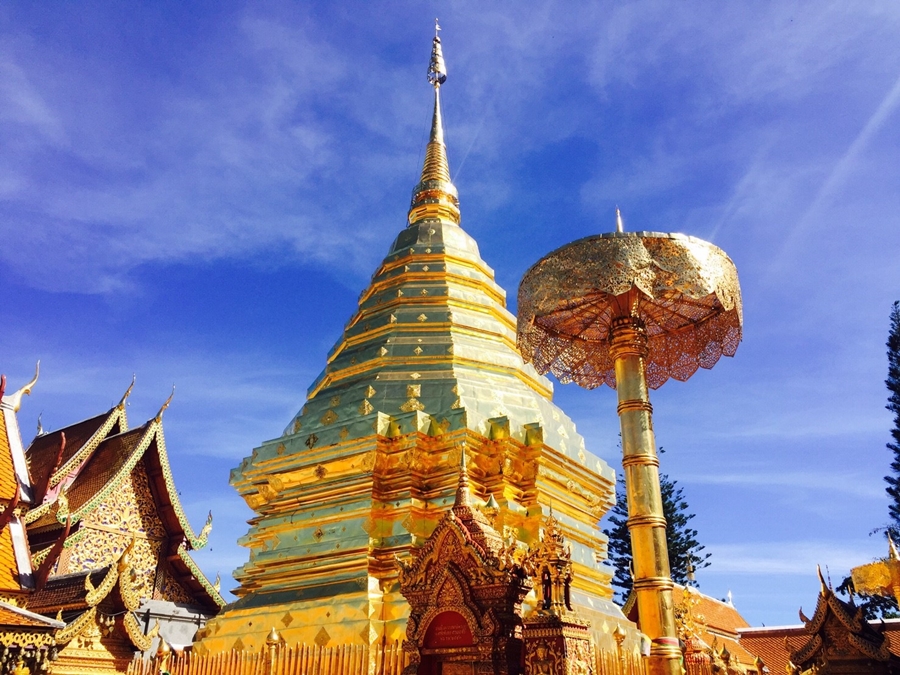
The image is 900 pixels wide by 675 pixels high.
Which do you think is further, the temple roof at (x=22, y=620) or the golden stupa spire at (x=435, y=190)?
the golden stupa spire at (x=435, y=190)

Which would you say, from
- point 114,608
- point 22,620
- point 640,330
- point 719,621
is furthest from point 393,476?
point 719,621

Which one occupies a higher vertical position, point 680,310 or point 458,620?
Result: point 680,310

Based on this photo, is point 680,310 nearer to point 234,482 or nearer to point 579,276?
point 579,276

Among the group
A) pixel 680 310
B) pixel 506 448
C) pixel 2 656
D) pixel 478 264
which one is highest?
pixel 478 264

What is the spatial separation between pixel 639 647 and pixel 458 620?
161 inches

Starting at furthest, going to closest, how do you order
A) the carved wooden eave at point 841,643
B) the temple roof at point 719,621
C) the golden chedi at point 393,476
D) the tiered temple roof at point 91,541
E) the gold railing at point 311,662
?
the temple roof at point 719,621 < the tiered temple roof at point 91,541 < the golden chedi at point 393,476 < the carved wooden eave at point 841,643 < the gold railing at point 311,662

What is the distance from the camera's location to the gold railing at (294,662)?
264 inches

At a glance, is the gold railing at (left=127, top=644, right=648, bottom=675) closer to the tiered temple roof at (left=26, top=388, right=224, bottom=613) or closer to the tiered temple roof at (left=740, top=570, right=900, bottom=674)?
the tiered temple roof at (left=740, top=570, right=900, bottom=674)

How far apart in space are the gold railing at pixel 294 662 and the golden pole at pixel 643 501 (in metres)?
2.05

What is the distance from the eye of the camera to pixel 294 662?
7129 mm

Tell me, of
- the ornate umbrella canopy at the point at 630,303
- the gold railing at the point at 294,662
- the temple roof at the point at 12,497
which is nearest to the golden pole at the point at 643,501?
the ornate umbrella canopy at the point at 630,303

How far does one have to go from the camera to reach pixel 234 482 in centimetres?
1166

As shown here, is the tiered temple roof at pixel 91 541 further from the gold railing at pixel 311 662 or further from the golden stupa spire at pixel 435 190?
the golden stupa spire at pixel 435 190

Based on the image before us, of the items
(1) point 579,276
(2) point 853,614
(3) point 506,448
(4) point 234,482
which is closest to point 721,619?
(2) point 853,614
